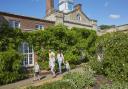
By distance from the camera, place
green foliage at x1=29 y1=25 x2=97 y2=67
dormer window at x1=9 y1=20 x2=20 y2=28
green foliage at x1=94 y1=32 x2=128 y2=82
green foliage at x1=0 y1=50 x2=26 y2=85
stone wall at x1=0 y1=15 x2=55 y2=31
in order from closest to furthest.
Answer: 1. green foliage at x1=94 y1=32 x2=128 y2=82
2. green foliage at x1=0 y1=50 x2=26 y2=85
3. green foliage at x1=29 y1=25 x2=97 y2=67
4. stone wall at x1=0 y1=15 x2=55 y2=31
5. dormer window at x1=9 y1=20 x2=20 y2=28

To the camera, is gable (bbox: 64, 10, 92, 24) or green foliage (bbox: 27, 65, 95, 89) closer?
green foliage (bbox: 27, 65, 95, 89)

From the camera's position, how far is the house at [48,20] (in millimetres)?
24844

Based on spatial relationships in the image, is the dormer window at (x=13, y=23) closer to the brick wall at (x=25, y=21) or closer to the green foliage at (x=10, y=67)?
the brick wall at (x=25, y=21)

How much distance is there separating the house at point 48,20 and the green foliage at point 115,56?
35.6 ft

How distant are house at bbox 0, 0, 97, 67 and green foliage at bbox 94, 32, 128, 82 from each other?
10.9m

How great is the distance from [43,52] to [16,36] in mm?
3947

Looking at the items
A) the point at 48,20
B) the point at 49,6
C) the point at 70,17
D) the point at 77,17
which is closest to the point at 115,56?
the point at 48,20

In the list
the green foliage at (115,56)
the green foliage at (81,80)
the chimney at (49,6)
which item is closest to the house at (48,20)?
the chimney at (49,6)

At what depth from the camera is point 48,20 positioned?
33.8 m

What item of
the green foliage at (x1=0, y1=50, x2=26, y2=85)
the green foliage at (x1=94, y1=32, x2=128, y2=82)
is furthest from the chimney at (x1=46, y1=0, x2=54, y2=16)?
the green foliage at (x1=94, y1=32, x2=128, y2=82)

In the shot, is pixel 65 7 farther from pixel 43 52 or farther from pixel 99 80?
pixel 99 80

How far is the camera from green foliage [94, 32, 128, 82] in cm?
1327

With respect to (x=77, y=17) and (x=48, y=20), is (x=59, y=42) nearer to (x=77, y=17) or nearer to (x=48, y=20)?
(x=48, y=20)

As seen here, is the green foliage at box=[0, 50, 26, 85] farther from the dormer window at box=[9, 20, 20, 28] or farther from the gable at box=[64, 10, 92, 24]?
the gable at box=[64, 10, 92, 24]
